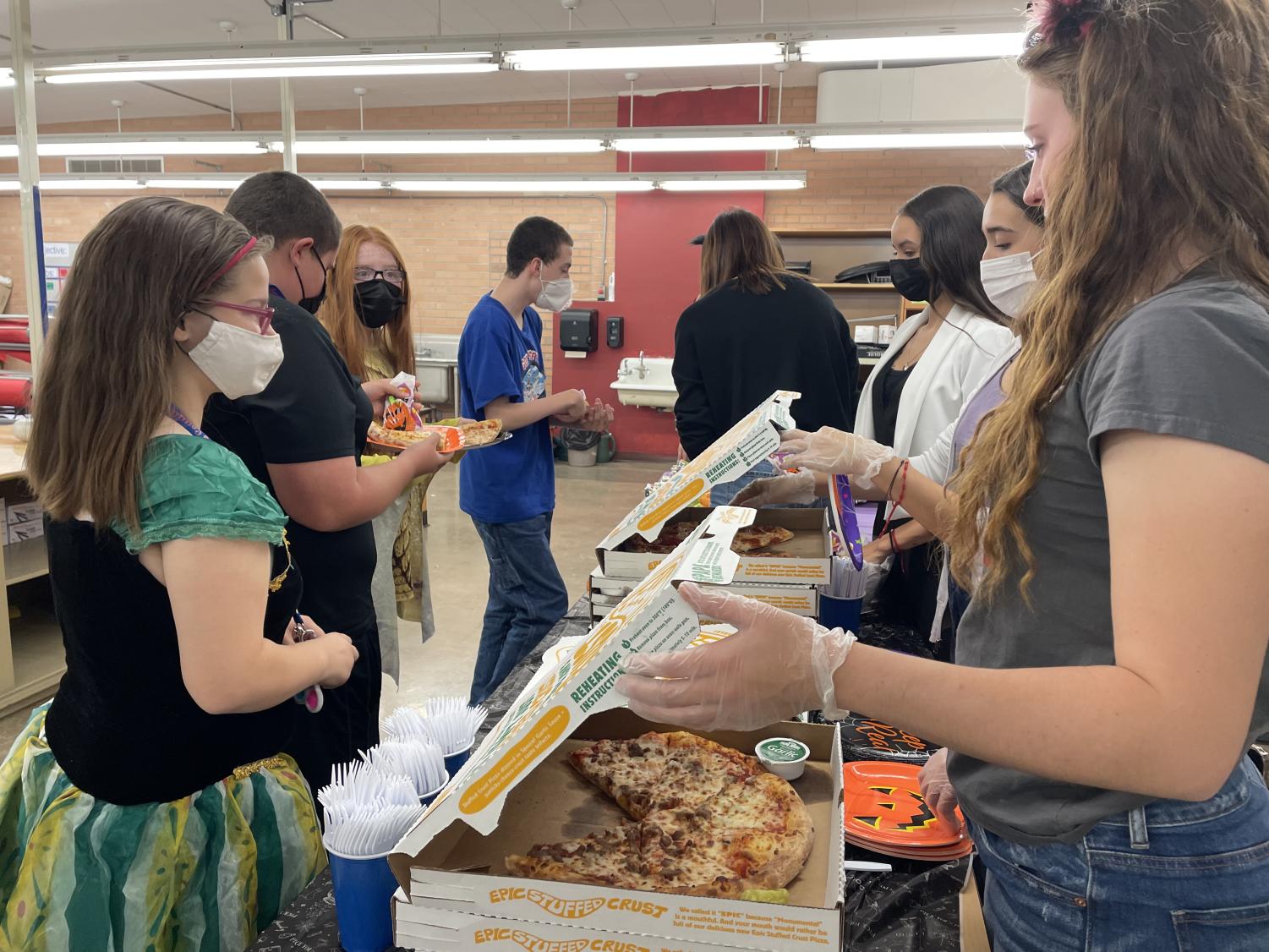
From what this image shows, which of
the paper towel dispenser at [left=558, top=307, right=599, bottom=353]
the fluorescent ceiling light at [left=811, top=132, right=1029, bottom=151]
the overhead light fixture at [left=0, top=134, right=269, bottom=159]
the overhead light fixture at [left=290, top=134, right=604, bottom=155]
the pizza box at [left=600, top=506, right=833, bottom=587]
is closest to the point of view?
the pizza box at [left=600, top=506, right=833, bottom=587]

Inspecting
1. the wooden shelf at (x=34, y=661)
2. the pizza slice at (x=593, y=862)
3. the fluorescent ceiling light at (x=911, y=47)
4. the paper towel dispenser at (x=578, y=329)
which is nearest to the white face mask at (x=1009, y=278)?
the pizza slice at (x=593, y=862)

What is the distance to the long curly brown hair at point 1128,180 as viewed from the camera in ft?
2.36

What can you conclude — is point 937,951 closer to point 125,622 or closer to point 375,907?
point 375,907

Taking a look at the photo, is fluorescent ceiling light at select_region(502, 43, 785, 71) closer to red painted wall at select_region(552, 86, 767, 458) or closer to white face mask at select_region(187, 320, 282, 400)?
white face mask at select_region(187, 320, 282, 400)

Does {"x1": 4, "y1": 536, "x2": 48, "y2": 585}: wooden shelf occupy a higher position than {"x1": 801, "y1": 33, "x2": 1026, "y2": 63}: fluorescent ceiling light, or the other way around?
{"x1": 801, "y1": 33, "x2": 1026, "y2": 63}: fluorescent ceiling light

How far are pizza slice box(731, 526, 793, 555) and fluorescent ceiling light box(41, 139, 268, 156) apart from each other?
6.41 metres

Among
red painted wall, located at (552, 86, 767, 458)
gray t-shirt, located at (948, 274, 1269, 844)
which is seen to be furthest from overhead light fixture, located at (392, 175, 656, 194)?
gray t-shirt, located at (948, 274, 1269, 844)

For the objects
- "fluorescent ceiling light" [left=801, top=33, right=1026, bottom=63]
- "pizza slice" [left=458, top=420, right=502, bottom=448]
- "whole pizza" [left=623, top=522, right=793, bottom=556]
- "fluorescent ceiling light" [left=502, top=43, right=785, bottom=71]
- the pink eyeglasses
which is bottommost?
"whole pizza" [left=623, top=522, right=793, bottom=556]

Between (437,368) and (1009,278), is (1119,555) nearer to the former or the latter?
(1009,278)

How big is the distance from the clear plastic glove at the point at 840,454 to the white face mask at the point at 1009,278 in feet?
1.41

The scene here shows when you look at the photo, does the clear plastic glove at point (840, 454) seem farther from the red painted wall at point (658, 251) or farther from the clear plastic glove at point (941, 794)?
the red painted wall at point (658, 251)

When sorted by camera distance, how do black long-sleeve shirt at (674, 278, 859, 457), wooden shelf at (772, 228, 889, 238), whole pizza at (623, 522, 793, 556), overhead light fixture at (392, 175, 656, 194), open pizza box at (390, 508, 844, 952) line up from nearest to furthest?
open pizza box at (390, 508, 844, 952)
whole pizza at (623, 522, 793, 556)
black long-sleeve shirt at (674, 278, 859, 457)
overhead light fixture at (392, 175, 656, 194)
wooden shelf at (772, 228, 889, 238)

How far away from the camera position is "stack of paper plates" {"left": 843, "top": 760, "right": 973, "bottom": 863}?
1.17m

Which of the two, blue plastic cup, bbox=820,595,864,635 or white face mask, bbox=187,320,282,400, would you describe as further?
blue plastic cup, bbox=820,595,864,635
